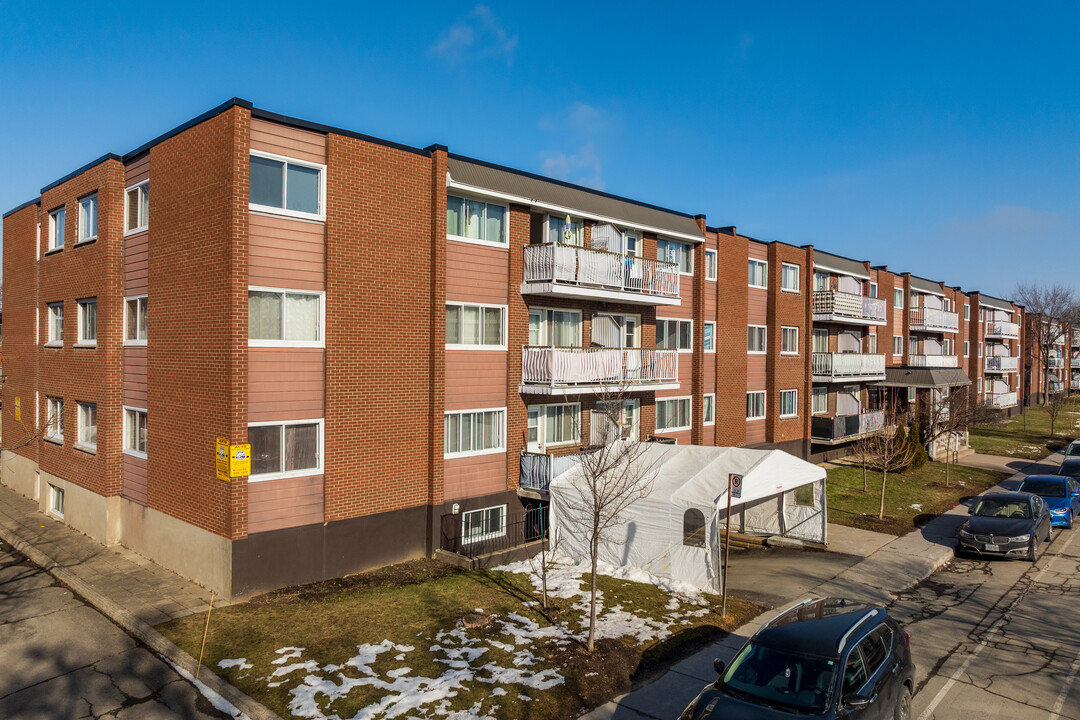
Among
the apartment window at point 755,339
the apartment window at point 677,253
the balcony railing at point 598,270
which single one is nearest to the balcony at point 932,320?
the apartment window at point 755,339

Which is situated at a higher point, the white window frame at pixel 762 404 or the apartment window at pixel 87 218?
the apartment window at pixel 87 218

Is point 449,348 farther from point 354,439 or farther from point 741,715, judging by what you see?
point 741,715

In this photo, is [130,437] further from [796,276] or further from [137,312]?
[796,276]

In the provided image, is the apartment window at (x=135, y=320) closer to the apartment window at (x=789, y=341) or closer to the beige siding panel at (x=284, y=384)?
the beige siding panel at (x=284, y=384)

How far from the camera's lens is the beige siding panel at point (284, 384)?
13914mm

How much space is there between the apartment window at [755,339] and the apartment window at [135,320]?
21.7m

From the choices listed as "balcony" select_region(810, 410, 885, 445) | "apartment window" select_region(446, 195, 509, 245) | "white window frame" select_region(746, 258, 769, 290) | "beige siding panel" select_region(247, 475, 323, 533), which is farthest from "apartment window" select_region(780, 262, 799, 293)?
"beige siding panel" select_region(247, 475, 323, 533)

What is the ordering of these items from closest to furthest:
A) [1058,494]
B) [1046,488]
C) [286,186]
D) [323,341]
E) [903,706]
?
1. [903,706]
2. [286,186]
3. [323,341]
4. [1058,494]
5. [1046,488]

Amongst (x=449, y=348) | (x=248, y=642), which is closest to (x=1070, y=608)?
(x=449, y=348)

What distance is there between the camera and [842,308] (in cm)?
3162

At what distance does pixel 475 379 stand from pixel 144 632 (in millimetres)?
9128

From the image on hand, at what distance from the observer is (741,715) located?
24.3 ft

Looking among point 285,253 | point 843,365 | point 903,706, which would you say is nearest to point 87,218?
point 285,253

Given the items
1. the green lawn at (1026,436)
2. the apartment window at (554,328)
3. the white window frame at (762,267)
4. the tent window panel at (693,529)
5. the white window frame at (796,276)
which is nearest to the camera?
the tent window panel at (693,529)
